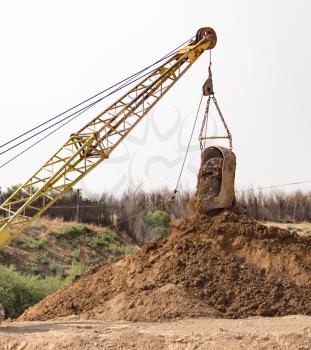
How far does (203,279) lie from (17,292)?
10.8m

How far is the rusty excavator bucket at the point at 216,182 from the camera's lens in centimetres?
1572

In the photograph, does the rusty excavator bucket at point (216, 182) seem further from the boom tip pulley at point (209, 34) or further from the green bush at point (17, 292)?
the green bush at point (17, 292)

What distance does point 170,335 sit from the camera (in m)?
10.6

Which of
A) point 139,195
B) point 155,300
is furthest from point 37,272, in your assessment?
point 155,300

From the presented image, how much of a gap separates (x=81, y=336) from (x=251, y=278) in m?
4.49

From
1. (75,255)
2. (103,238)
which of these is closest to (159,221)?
(103,238)

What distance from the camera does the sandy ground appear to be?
988 cm

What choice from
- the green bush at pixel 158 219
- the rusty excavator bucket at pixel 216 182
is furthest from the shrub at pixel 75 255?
the rusty excavator bucket at pixel 216 182

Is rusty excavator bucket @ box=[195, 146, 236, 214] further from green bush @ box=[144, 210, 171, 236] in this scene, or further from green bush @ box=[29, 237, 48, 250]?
green bush @ box=[144, 210, 171, 236]

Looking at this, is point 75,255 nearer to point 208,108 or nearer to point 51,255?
point 51,255

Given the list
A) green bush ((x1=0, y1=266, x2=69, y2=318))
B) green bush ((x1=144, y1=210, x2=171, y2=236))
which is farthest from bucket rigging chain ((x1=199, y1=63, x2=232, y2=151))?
green bush ((x1=144, y1=210, x2=171, y2=236))

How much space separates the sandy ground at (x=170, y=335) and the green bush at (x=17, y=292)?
9129 mm

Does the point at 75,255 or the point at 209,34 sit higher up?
the point at 209,34

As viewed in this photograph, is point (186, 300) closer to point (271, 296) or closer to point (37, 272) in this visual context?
point (271, 296)
